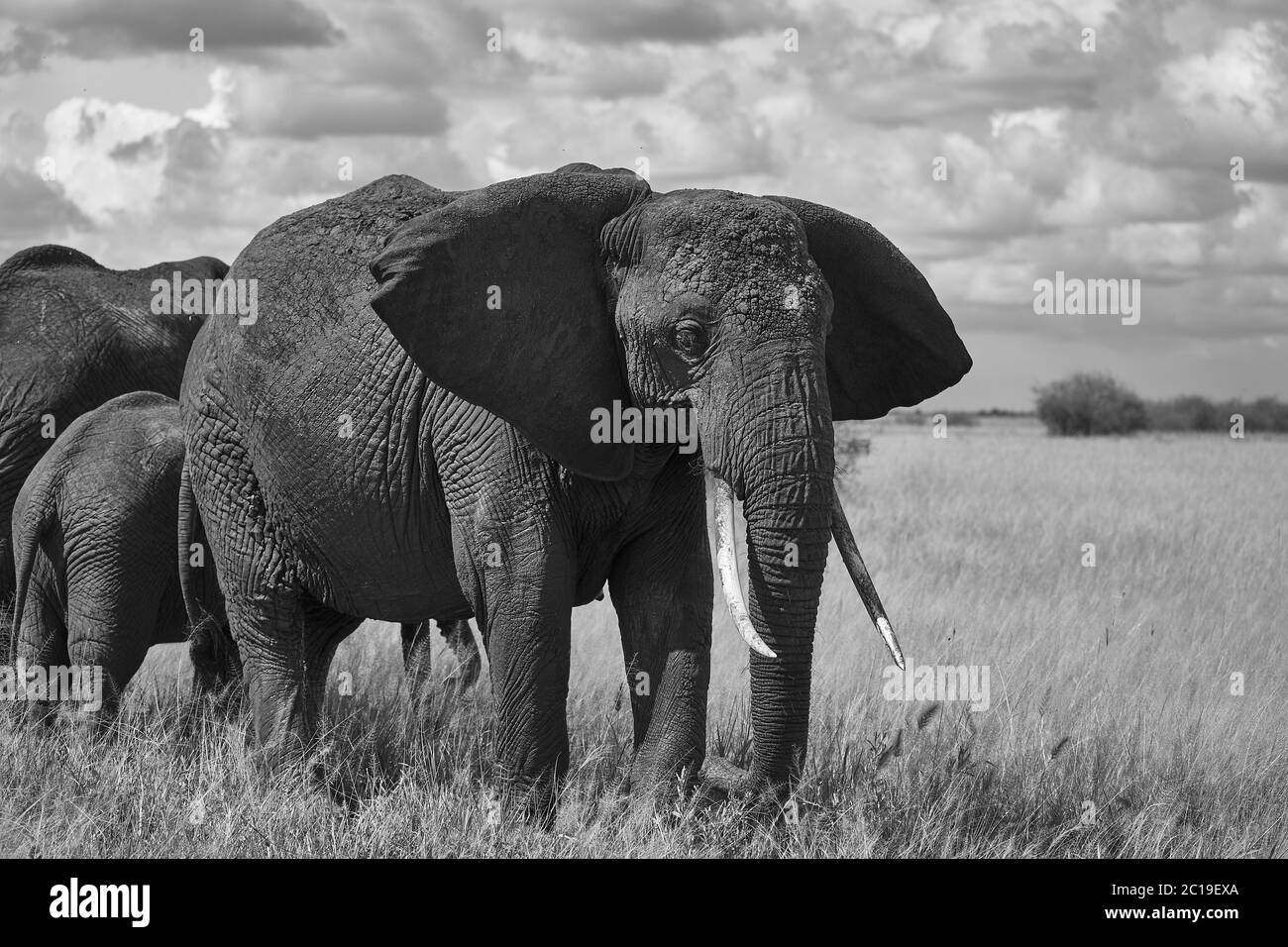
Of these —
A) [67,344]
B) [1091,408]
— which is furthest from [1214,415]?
[67,344]

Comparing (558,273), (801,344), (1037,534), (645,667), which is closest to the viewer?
(801,344)

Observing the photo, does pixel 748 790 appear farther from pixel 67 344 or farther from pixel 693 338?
pixel 67 344

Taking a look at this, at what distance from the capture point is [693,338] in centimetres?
580

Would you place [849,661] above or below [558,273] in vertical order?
below

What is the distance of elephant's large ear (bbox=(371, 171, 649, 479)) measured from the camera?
6117 mm

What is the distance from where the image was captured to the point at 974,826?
7.13 m

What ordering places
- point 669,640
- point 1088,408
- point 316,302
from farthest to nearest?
point 1088,408 → point 316,302 → point 669,640

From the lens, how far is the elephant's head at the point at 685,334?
567 centimetres

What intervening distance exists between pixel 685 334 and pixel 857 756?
8.77 feet

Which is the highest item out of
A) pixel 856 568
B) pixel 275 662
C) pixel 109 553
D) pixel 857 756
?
pixel 109 553

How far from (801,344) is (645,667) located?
5.27 feet

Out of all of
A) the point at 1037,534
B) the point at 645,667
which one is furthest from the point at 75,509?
the point at 1037,534

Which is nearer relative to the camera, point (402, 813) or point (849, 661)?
point (402, 813)

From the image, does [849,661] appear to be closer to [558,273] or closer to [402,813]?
[402,813]
